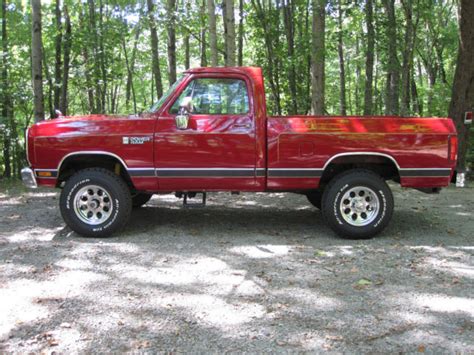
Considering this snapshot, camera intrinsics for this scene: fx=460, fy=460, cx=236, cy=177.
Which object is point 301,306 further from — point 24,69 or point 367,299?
point 24,69

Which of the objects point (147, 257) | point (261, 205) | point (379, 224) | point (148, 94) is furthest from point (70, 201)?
point (148, 94)

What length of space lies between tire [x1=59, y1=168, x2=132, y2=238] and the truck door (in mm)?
555

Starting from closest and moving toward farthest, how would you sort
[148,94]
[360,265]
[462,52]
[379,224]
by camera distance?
[360,265]
[379,224]
[462,52]
[148,94]

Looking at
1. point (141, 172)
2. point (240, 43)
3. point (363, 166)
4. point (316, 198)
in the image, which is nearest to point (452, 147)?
point (363, 166)

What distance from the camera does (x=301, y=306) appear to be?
384 centimetres

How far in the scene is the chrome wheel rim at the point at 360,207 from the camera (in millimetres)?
5863

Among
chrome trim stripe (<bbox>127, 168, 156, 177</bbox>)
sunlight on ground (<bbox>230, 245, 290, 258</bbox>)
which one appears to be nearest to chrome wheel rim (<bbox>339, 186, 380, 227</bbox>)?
sunlight on ground (<bbox>230, 245, 290, 258</bbox>)

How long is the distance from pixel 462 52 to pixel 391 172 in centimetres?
573

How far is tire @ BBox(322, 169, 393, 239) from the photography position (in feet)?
19.1

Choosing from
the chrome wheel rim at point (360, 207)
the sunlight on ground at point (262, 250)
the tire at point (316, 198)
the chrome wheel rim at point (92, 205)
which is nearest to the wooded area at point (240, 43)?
the tire at point (316, 198)

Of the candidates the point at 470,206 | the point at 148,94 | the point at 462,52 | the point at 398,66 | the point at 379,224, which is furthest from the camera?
the point at 148,94

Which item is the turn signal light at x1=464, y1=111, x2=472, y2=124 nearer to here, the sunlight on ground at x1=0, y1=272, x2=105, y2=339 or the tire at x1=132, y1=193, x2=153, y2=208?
the tire at x1=132, y1=193, x2=153, y2=208

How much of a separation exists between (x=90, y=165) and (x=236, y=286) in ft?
9.74

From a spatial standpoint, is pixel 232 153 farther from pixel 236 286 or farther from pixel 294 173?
pixel 236 286
